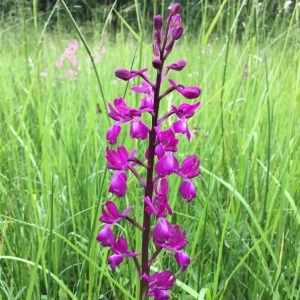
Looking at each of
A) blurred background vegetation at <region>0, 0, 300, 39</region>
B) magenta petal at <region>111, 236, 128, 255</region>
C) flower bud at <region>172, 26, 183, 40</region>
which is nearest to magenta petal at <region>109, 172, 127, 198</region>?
magenta petal at <region>111, 236, 128, 255</region>

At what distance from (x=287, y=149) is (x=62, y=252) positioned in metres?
0.75

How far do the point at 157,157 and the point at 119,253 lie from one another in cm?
21

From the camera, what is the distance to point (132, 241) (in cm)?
138

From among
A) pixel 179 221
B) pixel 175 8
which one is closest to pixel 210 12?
pixel 179 221

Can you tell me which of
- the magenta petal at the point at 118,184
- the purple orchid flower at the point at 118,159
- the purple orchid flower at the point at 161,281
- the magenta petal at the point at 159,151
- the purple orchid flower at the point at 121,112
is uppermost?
the purple orchid flower at the point at 121,112

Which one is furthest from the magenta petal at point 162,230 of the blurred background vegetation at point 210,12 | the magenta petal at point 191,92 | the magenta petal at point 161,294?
the blurred background vegetation at point 210,12

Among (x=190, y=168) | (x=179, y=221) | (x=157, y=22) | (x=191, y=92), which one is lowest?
(x=179, y=221)

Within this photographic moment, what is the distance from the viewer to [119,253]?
873mm

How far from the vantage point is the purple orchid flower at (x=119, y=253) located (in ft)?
2.82

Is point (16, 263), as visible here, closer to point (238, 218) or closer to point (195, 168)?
point (195, 168)

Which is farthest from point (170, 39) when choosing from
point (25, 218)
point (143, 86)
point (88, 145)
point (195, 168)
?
point (88, 145)

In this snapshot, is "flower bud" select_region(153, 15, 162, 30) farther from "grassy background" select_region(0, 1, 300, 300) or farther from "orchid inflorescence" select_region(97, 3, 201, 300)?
"grassy background" select_region(0, 1, 300, 300)

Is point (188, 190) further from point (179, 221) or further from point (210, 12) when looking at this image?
point (210, 12)

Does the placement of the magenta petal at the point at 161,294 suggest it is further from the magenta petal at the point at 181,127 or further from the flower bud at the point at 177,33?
the flower bud at the point at 177,33
